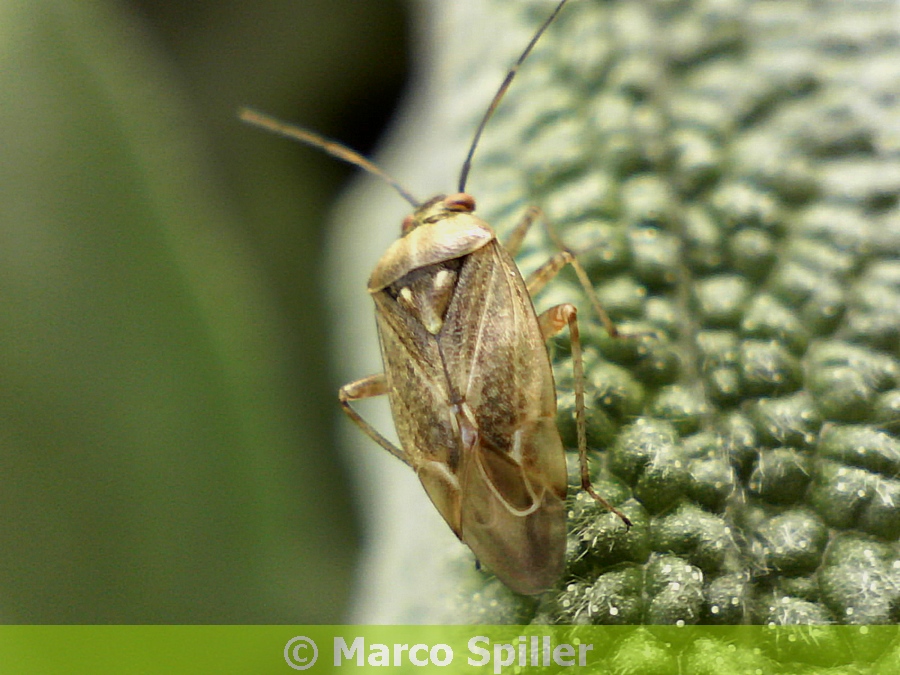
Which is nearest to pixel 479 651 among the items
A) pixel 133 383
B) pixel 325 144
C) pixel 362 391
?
pixel 362 391

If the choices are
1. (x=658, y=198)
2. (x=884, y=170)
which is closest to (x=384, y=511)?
(x=658, y=198)

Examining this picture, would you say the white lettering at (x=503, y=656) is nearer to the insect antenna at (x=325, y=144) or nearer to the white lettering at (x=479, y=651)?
the white lettering at (x=479, y=651)

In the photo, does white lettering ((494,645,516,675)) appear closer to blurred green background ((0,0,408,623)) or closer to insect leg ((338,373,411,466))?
insect leg ((338,373,411,466))

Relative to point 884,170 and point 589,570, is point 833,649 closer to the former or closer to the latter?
point 589,570

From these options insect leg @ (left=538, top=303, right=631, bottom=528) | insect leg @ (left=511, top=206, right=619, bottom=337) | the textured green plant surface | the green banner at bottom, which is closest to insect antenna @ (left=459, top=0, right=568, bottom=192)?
the textured green plant surface

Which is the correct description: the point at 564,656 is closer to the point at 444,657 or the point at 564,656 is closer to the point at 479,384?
the point at 444,657

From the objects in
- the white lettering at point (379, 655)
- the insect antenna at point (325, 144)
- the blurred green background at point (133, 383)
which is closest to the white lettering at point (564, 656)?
the white lettering at point (379, 655)
